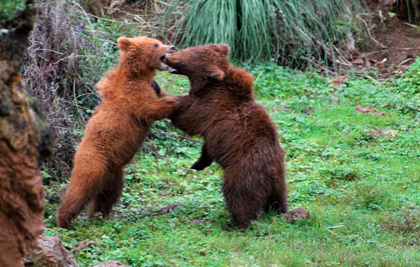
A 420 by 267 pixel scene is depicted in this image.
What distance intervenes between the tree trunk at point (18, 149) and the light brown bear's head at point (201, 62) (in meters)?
3.40

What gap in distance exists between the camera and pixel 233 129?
701cm

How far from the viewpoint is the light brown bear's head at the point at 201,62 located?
23.6 feet

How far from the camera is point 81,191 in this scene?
264 inches

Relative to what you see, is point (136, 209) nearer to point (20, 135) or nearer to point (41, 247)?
point (41, 247)

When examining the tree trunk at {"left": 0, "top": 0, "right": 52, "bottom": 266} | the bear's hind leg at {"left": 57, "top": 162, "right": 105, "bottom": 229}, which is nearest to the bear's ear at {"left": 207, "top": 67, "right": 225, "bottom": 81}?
the bear's hind leg at {"left": 57, "top": 162, "right": 105, "bottom": 229}

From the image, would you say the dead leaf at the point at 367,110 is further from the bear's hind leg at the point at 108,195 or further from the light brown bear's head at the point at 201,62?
the bear's hind leg at the point at 108,195

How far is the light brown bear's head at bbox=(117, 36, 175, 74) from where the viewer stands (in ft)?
23.6

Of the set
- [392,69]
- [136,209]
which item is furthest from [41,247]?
[392,69]

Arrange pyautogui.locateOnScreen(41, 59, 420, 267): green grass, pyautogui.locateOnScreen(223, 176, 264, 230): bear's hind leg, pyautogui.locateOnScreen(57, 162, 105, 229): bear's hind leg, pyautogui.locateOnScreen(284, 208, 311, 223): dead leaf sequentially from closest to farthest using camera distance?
1. pyautogui.locateOnScreen(41, 59, 420, 267): green grass
2. pyautogui.locateOnScreen(57, 162, 105, 229): bear's hind leg
3. pyautogui.locateOnScreen(223, 176, 264, 230): bear's hind leg
4. pyautogui.locateOnScreen(284, 208, 311, 223): dead leaf

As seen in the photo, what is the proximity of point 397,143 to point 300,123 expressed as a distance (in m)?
1.59

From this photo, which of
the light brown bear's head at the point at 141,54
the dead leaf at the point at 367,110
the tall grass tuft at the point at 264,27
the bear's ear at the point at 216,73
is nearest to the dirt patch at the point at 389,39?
the tall grass tuft at the point at 264,27

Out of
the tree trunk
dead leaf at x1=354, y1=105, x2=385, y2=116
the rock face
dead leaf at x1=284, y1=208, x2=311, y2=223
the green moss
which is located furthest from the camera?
dead leaf at x1=354, y1=105, x2=385, y2=116

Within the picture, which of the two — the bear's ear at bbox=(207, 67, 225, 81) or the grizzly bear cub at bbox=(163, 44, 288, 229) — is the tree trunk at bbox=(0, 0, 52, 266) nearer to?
the grizzly bear cub at bbox=(163, 44, 288, 229)

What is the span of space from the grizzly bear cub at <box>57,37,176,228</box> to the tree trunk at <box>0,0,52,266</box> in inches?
100
